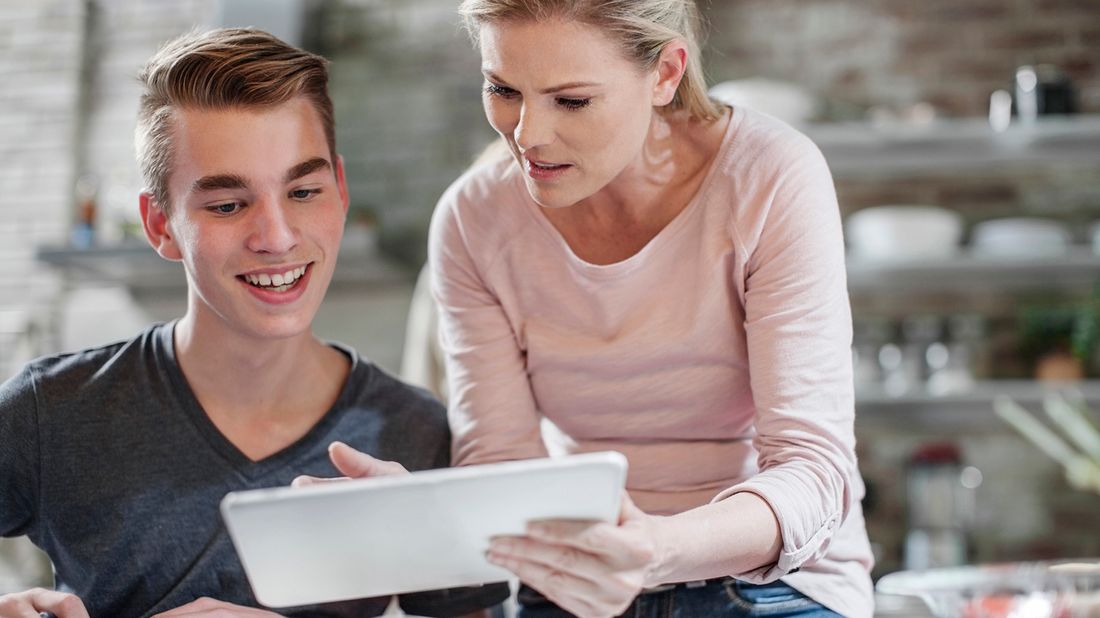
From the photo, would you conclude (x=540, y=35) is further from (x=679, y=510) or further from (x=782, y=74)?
(x=782, y=74)

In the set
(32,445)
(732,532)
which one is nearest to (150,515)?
(32,445)

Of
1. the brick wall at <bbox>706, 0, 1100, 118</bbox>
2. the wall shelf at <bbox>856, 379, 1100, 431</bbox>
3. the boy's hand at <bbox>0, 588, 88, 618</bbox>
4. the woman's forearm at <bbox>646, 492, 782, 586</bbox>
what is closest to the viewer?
the woman's forearm at <bbox>646, 492, 782, 586</bbox>

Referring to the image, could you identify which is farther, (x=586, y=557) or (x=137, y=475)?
(x=137, y=475)

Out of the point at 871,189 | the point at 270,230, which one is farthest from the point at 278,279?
the point at 871,189

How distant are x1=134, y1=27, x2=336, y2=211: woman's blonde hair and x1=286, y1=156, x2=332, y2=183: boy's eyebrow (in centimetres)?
9

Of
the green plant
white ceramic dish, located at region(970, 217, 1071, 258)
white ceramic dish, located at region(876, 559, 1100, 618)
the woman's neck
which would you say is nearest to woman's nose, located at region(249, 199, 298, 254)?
→ the woman's neck

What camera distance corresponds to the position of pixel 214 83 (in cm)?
155

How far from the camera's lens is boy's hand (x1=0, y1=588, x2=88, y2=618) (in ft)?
4.37

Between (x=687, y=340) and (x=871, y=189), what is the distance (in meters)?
2.78

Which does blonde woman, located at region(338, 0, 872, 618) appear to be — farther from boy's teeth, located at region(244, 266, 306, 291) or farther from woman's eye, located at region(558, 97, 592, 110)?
boy's teeth, located at region(244, 266, 306, 291)

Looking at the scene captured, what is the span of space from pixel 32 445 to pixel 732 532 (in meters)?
0.91

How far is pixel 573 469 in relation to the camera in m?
0.93

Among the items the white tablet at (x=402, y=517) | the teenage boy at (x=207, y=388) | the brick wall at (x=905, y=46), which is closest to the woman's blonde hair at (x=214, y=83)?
the teenage boy at (x=207, y=388)

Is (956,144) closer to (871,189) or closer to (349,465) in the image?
(871,189)
